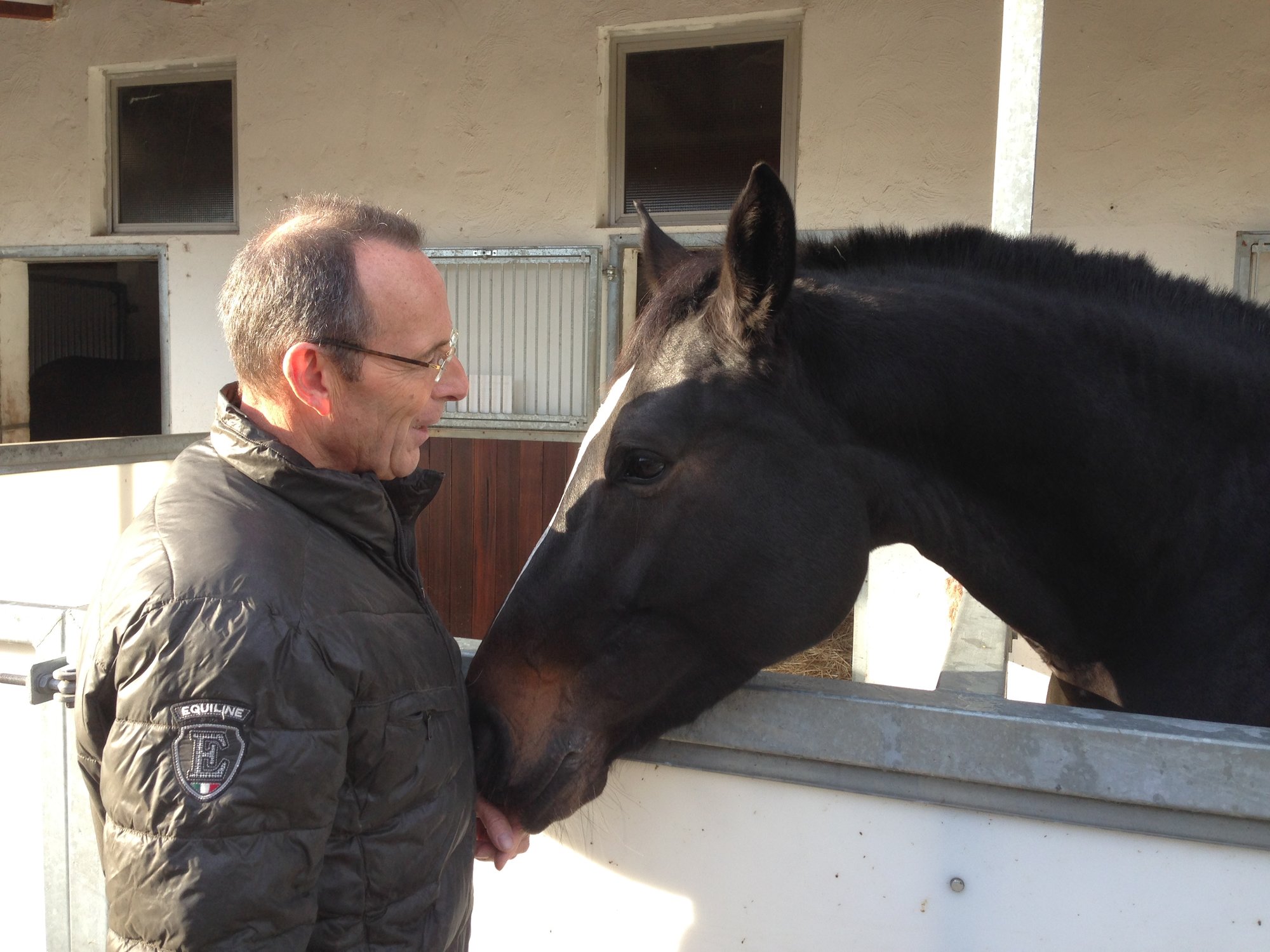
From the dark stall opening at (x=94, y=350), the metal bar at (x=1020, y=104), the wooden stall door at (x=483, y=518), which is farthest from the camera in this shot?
the dark stall opening at (x=94, y=350)

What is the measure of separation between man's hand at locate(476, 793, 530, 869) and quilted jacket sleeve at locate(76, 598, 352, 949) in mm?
339

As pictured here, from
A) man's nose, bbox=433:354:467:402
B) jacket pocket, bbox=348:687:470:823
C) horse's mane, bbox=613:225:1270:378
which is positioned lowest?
jacket pocket, bbox=348:687:470:823

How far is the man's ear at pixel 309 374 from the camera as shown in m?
1.07

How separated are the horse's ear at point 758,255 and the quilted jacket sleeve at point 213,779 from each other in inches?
30.9

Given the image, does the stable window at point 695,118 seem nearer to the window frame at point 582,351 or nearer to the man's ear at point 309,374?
the window frame at point 582,351

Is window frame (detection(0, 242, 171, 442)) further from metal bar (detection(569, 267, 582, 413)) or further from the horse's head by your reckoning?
the horse's head

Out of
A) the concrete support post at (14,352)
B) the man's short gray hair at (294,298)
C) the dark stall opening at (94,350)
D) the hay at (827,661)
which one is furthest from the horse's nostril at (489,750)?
the concrete support post at (14,352)

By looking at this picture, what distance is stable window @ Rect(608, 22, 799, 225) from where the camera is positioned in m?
4.50

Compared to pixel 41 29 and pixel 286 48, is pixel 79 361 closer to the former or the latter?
pixel 41 29

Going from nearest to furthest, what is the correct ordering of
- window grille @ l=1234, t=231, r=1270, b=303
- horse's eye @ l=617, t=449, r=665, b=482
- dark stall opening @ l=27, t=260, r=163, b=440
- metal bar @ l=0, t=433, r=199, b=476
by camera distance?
horse's eye @ l=617, t=449, r=665, b=482 → metal bar @ l=0, t=433, r=199, b=476 → window grille @ l=1234, t=231, r=1270, b=303 → dark stall opening @ l=27, t=260, r=163, b=440

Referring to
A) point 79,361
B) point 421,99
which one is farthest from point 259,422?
point 79,361

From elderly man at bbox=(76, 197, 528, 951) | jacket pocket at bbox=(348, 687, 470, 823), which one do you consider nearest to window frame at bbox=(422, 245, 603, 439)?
elderly man at bbox=(76, 197, 528, 951)

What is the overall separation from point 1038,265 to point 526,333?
3.57 meters

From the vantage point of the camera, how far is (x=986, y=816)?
110 cm
